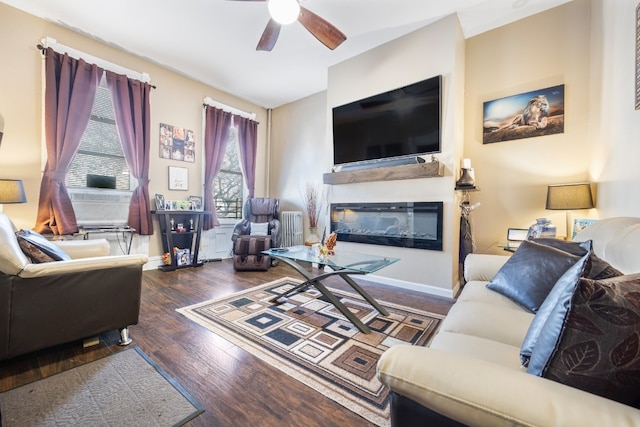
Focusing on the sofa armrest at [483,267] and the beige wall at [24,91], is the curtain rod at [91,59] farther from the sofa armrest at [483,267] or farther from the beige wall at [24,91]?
the sofa armrest at [483,267]

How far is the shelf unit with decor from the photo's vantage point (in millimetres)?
3709

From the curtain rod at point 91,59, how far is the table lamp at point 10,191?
5.35 ft

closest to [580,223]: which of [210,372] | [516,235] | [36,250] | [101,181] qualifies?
[516,235]

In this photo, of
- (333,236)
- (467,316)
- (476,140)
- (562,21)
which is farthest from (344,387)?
(562,21)

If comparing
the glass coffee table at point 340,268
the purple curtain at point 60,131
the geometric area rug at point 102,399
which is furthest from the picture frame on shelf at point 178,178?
the geometric area rug at point 102,399

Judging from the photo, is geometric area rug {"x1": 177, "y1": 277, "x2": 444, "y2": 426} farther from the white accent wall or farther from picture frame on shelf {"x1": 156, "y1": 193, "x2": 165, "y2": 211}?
picture frame on shelf {"x1": 156, "y1": 193, "x2": 165, "y2": 211}

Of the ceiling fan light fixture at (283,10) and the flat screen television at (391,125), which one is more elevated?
the ceiling fan light fixture at (283,10)

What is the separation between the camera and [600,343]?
1.90 feet

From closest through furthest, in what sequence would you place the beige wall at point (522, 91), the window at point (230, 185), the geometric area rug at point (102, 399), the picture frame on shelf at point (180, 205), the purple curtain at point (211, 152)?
1. the geometric area rug at point (102, 399)
2. the beige wall at point (522, 91)
3. the picture frame on shelf at point (180, 205)
4. the purple curtain at point (211, 152)
5. the window at point (230, 185)

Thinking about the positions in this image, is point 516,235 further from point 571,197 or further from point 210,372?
point 210,372

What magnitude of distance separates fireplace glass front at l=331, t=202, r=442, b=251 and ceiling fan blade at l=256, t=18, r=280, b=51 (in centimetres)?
208

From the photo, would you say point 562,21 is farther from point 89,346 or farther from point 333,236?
point 89,346

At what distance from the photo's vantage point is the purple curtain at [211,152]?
435 cm

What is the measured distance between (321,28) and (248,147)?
118 inches
